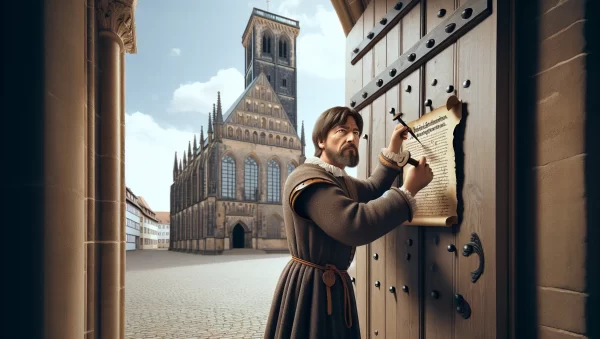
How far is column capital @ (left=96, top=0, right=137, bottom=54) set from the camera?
8.01 feet

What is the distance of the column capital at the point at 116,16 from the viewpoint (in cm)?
244

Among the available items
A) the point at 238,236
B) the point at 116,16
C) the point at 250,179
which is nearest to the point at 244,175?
the point at 250,179

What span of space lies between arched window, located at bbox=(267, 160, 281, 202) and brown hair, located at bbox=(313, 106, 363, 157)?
27856 millimetres

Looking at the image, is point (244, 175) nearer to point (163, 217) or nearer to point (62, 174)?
point (62, 174)

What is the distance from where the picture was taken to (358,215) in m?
1.28

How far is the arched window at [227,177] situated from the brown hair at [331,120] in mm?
27158

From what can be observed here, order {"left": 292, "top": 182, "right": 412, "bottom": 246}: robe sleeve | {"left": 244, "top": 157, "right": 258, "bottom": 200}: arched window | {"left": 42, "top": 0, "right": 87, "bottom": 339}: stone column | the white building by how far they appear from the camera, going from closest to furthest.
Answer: {"left": 42, "top": 0, "right": 87, "bottom": 339}: stone column
{"left": 292, "top": 182, "right": 412, "bottom": 246}: robe sleeve
{"left": 244, "top": 157, "right": 258, "bottom": 200}: arched window
the white building

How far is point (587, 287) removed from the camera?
1.00 meters

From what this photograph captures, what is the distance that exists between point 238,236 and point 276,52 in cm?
2134

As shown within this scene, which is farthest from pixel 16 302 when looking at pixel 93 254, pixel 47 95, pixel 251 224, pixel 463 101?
pixel 251 224

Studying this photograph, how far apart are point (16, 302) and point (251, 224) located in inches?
1095

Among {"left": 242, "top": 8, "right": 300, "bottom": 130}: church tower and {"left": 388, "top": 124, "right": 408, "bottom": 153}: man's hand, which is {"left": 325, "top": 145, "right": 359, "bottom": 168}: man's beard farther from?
{"left": 242, "top": 8, "right": 300, "bottom": 130}: church tower

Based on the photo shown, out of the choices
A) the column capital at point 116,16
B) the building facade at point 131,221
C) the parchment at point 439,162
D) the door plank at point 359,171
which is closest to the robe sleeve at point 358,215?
the parchment at point 439,162

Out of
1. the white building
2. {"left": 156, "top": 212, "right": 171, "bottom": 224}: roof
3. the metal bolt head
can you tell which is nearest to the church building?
the white building
